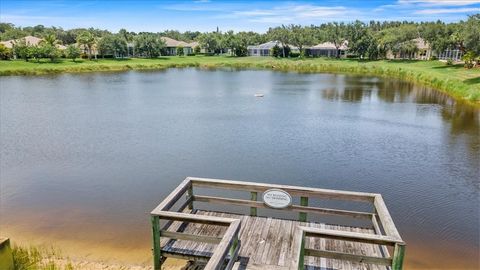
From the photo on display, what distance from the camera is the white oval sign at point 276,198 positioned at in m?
8.18

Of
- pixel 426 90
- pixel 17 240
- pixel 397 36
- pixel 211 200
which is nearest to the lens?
pixel 211 200

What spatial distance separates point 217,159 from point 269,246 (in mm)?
11404

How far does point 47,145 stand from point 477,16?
51299mm

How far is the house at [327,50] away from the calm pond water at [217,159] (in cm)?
6392

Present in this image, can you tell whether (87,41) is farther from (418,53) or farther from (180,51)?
(418,53)

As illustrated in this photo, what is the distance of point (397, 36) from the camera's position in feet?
273

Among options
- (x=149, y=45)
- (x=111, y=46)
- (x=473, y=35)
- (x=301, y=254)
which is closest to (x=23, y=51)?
(x=111, y=46)

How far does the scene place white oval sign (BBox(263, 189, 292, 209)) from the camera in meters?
8.18

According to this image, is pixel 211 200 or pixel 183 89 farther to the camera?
pixel 183 89

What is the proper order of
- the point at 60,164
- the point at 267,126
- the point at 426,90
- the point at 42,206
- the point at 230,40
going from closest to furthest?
the point at 42,206 < the point at 60,164 < the point at 267,126 < the point at 426,90 < the point at 230,40

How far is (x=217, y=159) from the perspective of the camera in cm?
1909

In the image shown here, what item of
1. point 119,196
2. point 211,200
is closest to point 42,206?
point 119,196

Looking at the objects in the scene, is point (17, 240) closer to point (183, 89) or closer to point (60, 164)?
point (60, 164)

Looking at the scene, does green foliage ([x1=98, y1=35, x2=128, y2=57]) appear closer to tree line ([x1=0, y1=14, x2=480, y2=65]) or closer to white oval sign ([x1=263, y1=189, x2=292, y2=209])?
tree line ([x1=0, y1=14, x2=480, y2=65])
